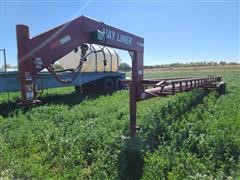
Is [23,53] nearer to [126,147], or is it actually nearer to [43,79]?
[126,147]

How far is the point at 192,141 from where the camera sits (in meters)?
6.11

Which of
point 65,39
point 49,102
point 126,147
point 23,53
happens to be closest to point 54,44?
point 65,39

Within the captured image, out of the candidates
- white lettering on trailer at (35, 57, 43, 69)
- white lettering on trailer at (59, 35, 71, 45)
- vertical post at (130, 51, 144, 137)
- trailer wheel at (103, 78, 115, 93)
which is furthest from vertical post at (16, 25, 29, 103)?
trailer wheel at (103, 78, 115, 93)

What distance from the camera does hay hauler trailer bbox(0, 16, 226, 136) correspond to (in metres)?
4.58

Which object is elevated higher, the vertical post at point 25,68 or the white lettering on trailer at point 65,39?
the white lettering on trailer at point 65,39

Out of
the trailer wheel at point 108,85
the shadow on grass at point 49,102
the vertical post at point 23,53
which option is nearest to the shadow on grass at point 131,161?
the vertical post at point 23,53

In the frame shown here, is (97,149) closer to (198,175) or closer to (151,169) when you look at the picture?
(151,169)

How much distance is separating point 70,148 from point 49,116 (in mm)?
3240

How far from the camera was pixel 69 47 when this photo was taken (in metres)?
5.44

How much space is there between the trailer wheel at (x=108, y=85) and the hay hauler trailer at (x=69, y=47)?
27.8ft

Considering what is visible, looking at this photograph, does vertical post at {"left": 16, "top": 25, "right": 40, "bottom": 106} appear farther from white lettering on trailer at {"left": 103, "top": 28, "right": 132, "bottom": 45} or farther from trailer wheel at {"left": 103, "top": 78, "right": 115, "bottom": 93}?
trailer wheel at {"left": 103, "top": 78, "right": 115, "bottom": 93}

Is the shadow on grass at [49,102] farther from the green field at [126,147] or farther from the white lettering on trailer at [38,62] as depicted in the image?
the white lettering on trailer at [38,62]

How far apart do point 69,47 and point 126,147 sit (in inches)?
85.5

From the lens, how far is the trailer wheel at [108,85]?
55.0ft
